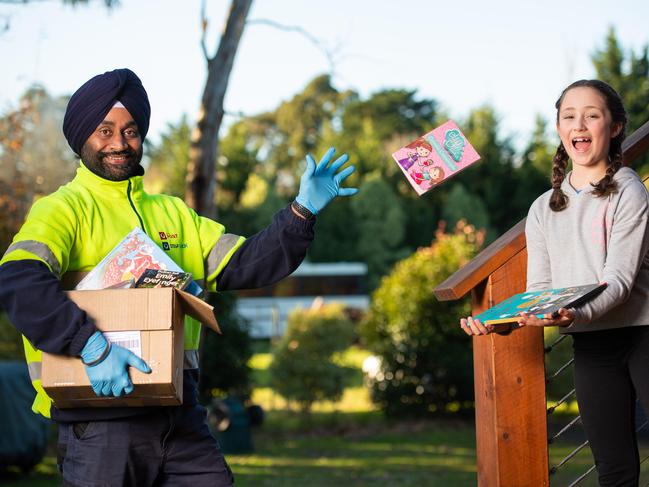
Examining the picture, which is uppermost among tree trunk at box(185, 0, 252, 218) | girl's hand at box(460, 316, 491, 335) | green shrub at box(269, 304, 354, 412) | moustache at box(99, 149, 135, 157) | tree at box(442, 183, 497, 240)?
tree at box(442, 183, 497, 240)

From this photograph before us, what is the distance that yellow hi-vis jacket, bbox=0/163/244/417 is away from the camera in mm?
2438

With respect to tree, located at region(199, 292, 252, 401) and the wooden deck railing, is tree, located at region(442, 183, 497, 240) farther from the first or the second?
the wooden deck railing

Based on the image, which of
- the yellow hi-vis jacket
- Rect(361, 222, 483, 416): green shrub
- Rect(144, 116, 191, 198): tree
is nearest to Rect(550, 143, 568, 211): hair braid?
the yellow hi-vis jacket

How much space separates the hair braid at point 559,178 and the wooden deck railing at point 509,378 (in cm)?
19

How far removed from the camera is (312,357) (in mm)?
11617

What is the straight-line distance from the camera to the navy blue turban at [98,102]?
103 inches

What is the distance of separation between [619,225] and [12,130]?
9360mm

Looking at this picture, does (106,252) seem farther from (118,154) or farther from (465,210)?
(465,210)

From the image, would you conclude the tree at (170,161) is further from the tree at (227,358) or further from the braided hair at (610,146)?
the braided hair at (610,146)

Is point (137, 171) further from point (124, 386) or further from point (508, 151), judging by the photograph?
point (508, 151)

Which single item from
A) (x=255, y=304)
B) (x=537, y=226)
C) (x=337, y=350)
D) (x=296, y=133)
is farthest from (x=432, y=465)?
(x=296, y=133)

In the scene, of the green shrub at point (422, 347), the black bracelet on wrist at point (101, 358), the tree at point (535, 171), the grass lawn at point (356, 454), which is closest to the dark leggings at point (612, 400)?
the black bracelet on wrist at point (101, 358)

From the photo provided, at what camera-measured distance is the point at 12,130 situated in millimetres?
10820

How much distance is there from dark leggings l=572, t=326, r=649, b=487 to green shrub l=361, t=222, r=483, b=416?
9.00 m
